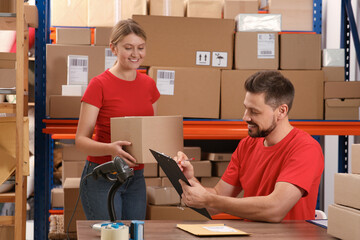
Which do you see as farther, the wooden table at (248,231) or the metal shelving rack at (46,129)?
the metal shelving rack at (46,129)

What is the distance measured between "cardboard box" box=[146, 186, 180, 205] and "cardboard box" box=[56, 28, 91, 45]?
3.33 feet

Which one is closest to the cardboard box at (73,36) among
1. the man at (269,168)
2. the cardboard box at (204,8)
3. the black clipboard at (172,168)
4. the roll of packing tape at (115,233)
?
the cardboard box at (204,8)

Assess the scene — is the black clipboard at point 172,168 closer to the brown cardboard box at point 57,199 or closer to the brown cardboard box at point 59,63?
the brown cardboard box at point 59,63

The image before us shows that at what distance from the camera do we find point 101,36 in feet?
10.2

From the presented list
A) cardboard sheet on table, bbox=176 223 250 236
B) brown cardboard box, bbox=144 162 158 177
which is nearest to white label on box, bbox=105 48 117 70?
brown cardboard box, bbox=144 162 158 177

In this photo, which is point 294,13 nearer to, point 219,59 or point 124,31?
point 219,59

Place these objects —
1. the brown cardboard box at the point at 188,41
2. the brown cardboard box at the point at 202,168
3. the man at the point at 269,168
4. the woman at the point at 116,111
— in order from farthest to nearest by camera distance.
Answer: the brown cardboard box at the point at 202,168
the brown cardboard box at the point at 188,41
the woman at the point at 116,111
the man at the point at 269,168

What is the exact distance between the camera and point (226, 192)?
2018 mm

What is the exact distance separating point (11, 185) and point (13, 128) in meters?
0.31

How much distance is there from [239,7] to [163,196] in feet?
4.32

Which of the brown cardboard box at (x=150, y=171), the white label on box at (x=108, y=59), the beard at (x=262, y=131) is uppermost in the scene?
the white label on box at (x=108, y=59)

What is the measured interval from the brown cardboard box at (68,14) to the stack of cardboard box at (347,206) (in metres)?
2.29

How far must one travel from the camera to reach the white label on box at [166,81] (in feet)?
9.91

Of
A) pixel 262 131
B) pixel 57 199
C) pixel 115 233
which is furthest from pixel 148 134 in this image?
pixel 57 199
